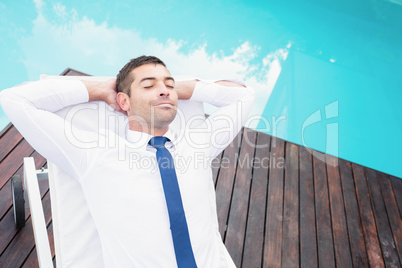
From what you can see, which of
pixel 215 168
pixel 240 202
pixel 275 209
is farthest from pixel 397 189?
pixel 215 168

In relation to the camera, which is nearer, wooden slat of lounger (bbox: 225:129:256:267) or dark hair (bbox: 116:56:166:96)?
dark hair (bbox: 116:56:166:96)

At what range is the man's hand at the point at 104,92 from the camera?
1628mm

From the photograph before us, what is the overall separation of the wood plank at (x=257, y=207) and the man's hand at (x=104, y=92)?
1.23 metres

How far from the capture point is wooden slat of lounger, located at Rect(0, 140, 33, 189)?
2.20 m

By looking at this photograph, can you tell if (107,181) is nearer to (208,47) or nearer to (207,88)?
(207,88)

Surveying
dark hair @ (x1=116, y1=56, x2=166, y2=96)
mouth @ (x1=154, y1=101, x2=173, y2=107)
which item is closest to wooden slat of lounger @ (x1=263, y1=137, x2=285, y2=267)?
mouth @ (x1=154, y1=101, x2=173, y2=107)

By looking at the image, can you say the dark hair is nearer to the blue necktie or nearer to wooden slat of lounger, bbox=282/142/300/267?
the blue necktie

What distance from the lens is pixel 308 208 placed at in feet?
8.19

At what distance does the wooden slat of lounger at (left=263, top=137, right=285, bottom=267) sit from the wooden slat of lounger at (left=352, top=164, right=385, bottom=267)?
643 mm

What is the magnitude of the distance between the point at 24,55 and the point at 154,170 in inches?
134

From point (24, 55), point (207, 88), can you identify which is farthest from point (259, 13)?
point (207, 88)

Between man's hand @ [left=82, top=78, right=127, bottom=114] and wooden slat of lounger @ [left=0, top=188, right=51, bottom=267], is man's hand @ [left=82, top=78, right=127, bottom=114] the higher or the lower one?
the higher one

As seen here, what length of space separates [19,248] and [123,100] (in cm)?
109

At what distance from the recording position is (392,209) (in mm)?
2652
